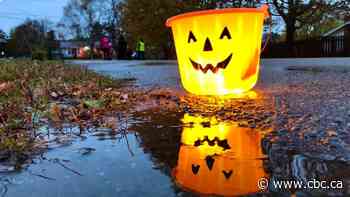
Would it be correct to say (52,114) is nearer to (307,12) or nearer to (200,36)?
(200,36)

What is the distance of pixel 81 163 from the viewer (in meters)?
1.88

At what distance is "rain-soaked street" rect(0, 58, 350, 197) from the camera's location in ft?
5.06

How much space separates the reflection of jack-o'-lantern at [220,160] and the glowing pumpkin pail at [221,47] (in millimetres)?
1528

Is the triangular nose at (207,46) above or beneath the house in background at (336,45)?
beneath

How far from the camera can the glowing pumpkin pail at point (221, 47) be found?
3969 millimetres

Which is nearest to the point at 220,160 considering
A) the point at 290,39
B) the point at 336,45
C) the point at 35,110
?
the point at 35,110

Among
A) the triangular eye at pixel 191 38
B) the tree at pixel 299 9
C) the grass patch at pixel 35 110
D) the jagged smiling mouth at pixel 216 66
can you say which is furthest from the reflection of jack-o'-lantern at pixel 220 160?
the tree at pixel 299 9

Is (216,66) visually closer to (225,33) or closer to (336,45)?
(225,33)

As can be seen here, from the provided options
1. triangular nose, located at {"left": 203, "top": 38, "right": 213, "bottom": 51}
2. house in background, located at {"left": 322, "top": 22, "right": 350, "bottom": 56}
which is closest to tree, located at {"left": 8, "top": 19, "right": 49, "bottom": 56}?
house in background, located at {"left": 322, "top": 22, "right": 350, "bottom": 56}

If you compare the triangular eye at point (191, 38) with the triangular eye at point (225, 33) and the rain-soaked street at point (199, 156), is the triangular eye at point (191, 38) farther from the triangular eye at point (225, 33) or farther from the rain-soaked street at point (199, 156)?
the rain-soaked street at point (199, 156)

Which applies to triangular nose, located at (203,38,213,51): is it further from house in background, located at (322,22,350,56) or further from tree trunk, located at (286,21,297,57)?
tree trunk, located at (286,21,297,57)

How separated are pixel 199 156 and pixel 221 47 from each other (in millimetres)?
2215

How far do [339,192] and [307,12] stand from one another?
29.7m

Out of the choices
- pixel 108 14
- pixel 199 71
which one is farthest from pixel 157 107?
pixel 108 14
